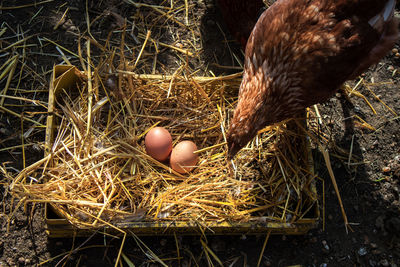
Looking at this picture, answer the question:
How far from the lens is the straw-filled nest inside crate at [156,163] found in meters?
2.33

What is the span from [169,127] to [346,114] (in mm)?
1586

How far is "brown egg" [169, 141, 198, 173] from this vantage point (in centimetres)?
248

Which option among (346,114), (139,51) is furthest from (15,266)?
(346,114)

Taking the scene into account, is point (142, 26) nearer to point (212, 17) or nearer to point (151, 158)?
point (212, 17)

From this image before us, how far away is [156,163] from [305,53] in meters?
1.30

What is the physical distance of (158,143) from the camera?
247 cm

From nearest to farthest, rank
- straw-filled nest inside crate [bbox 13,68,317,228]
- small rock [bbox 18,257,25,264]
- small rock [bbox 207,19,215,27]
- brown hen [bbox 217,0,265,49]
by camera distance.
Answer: straw-filled nest inside crate [bbox 13,68,317,228]
small rock [bbox 18,257,25,264]
brown hen [bbox 217,0,265,49]
small rock [bbox 207,19,215,27]

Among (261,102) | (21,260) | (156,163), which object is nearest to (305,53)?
(261,102)

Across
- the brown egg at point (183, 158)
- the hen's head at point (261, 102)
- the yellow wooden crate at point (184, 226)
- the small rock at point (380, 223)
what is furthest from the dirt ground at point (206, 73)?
the hen's head at point (261, 102)

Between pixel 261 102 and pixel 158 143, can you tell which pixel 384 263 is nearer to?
pixel 261 102

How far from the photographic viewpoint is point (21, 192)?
2.21 m

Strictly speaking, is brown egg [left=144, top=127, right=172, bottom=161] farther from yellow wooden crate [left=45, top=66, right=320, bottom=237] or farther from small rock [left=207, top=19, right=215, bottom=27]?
small rock [left=207, top=19, right=215, bottom=27]

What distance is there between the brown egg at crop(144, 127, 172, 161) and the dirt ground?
624mm

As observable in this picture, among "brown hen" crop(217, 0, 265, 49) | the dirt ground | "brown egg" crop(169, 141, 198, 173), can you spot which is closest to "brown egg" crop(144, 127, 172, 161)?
"brown egg" crop(169, 141, 198, 173)
